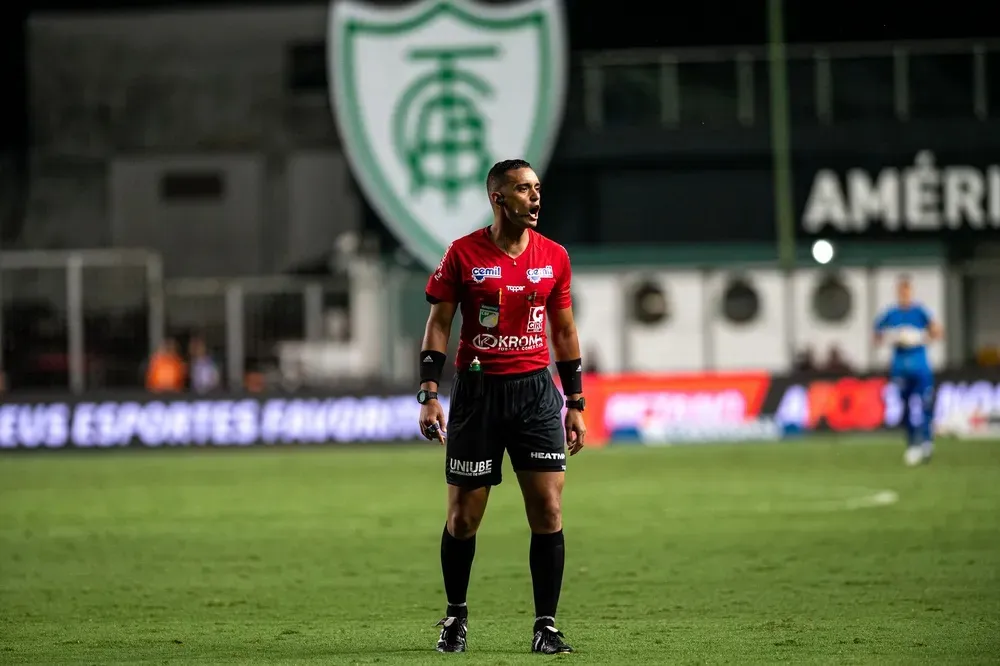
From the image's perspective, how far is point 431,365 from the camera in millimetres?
8844

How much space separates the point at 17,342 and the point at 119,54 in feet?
36.6

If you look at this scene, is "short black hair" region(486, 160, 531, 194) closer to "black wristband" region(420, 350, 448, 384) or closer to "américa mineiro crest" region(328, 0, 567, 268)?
"black wristband" region(420, 350, 448, 384)

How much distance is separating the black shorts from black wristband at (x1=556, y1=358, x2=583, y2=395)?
0.28 m

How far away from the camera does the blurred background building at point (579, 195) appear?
35094mm

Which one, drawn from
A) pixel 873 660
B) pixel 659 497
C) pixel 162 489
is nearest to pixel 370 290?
pixel 162 489

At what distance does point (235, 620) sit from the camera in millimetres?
10203

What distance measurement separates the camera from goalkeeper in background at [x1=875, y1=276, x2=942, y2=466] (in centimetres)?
2217

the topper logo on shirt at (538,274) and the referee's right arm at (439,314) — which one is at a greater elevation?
the topper logo on shirt at (538,274)

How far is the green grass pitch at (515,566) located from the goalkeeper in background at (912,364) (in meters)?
0.49

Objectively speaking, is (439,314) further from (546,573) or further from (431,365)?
(546,573)

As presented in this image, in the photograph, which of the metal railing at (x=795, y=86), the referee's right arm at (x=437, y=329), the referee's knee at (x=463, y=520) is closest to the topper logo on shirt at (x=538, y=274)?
the referee's right arm at (x=437, y=329)

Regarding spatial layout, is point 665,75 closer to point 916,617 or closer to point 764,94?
point 764,94

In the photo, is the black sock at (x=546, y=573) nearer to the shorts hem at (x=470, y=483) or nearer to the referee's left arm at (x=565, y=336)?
the shorts hem at (x=470, y=483)

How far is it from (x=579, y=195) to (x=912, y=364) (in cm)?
1777
